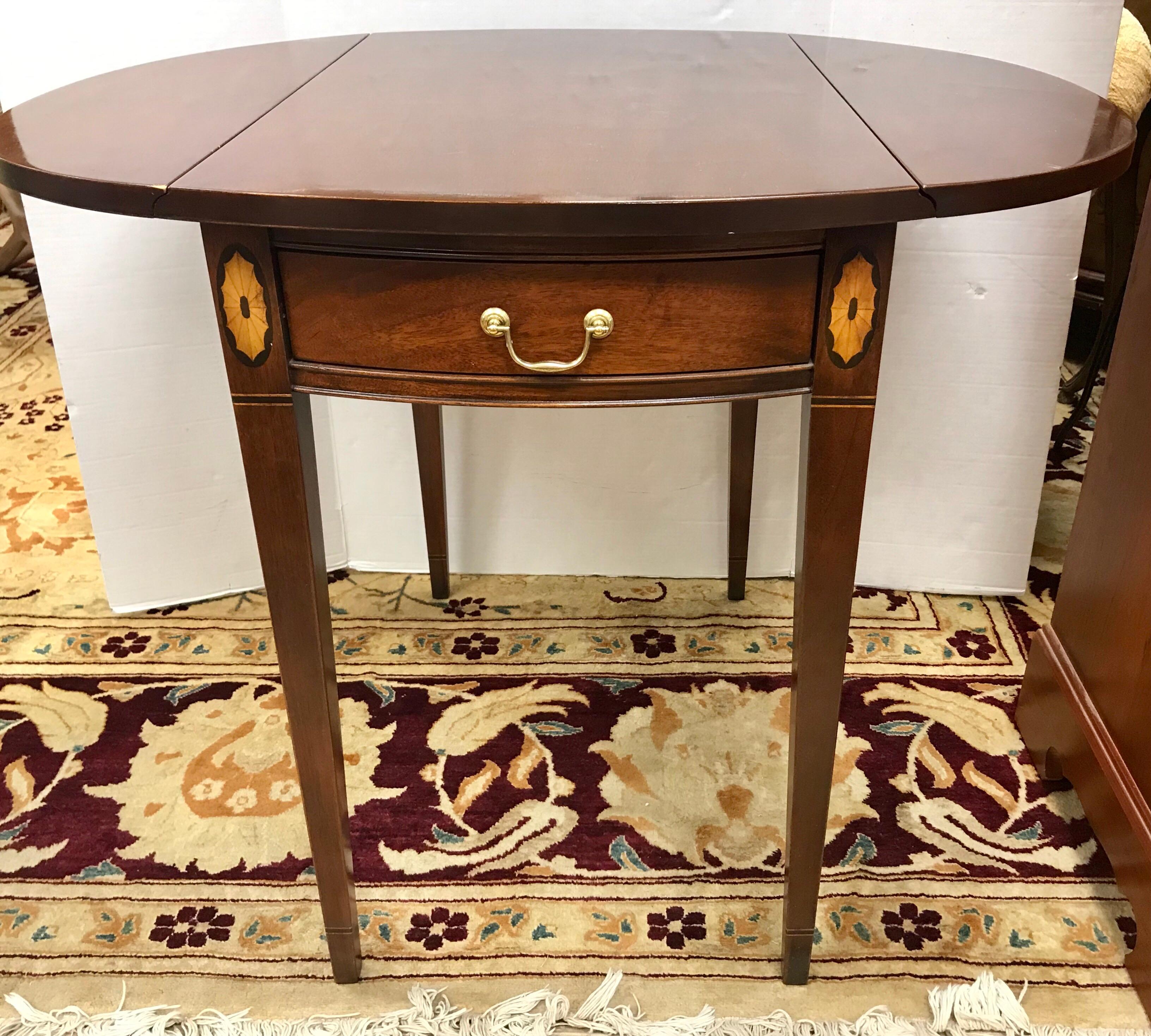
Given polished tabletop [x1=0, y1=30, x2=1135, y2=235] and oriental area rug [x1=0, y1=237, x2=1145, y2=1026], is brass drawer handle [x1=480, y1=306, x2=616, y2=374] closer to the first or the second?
polished tabletop [x1=0, y1=30, x2=1135, y2=235]

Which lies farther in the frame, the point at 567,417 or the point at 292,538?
the point at 567,417

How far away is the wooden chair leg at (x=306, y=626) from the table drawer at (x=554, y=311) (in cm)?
9

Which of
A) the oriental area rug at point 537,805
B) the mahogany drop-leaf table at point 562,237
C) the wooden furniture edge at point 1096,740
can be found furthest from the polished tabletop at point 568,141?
the oriental area rug at point 537,805

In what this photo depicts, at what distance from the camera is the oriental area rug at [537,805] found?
101 cm

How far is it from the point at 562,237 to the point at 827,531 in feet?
1.02

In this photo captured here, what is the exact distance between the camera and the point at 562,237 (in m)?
0.65

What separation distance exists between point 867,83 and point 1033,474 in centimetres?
75

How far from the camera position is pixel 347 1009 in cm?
97

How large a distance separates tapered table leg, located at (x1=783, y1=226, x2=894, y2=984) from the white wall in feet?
2.15

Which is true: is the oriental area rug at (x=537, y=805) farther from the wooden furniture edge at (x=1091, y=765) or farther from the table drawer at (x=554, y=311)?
the table drawer at (x=554, y=311)

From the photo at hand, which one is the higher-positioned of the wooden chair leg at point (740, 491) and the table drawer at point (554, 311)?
the table drawer at point (554, 311)

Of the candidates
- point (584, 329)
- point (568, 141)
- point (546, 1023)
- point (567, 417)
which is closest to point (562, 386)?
point (584, 329)

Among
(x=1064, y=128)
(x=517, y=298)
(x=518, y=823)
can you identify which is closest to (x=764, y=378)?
(x=517, y=298)

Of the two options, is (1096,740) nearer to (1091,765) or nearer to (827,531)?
(1091,765)
